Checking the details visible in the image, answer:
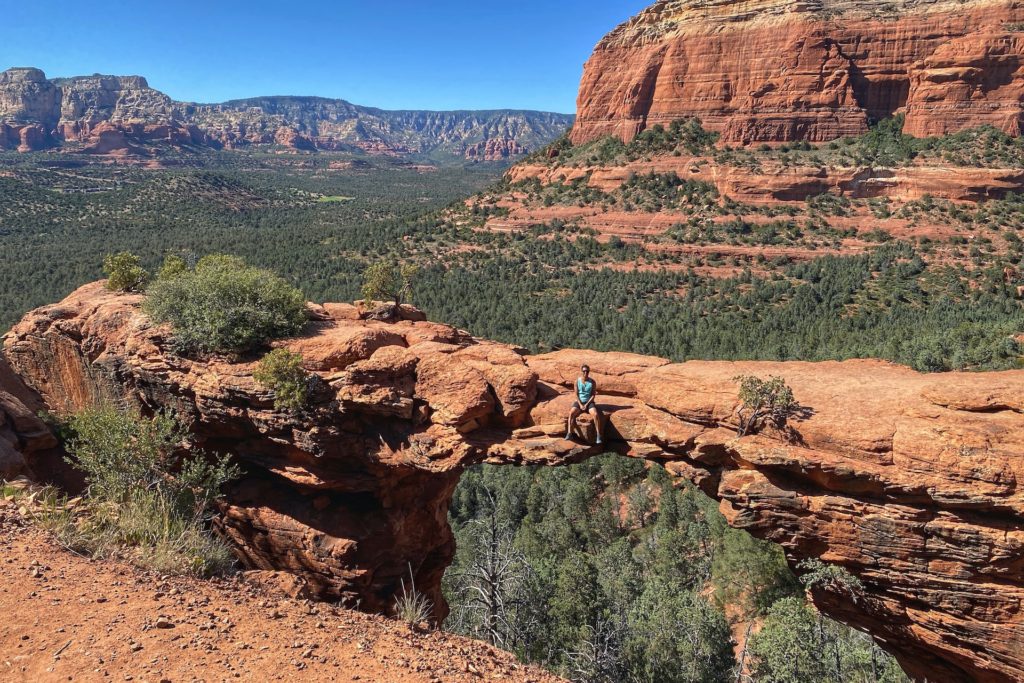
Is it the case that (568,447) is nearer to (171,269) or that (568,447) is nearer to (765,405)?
(765,405)

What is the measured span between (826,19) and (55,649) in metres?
78.3

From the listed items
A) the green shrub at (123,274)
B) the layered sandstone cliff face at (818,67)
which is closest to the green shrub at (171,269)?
the green shrub at (123,274)

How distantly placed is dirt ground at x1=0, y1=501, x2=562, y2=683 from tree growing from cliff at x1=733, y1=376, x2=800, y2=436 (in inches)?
206

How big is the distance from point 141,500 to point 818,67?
73.4 metres

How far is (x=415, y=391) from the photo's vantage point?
11.2m

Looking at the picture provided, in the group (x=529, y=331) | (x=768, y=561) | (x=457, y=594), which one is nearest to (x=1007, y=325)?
(x=768, y=561)

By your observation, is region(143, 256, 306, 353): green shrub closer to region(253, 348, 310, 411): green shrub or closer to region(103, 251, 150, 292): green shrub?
region(253, 348, 310, 411): green shrub

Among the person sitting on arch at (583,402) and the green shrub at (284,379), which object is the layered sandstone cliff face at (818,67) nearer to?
the person sitting on arch at (583,402)

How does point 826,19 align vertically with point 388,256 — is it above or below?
above

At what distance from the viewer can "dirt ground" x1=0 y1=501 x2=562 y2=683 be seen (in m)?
5.53

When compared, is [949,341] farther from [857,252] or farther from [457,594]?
[457,594]

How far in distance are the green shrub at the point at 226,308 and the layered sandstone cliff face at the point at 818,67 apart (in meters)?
64.3

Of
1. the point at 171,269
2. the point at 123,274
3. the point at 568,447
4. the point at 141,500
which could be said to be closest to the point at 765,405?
the point at 568,447

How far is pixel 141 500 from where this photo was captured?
28.8 feet
